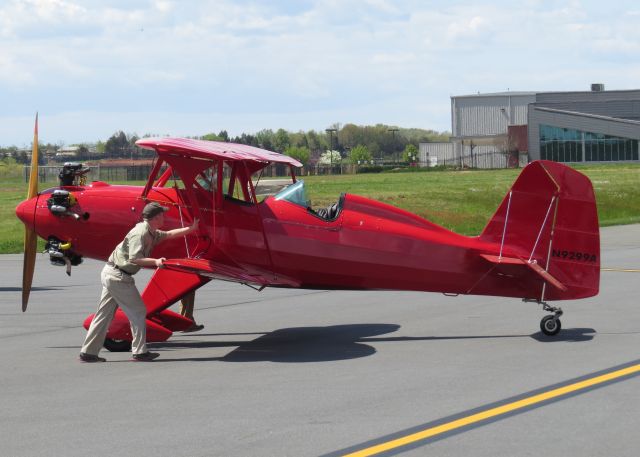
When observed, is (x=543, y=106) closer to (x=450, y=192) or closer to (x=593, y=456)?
(x=450, y=192)

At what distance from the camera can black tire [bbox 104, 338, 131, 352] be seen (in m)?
11.7

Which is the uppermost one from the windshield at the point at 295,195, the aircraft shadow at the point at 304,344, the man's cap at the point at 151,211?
the windshield at the point at 295,195

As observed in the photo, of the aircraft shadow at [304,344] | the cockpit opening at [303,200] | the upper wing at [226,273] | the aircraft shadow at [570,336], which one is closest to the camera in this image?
the upper wing at [226,273]

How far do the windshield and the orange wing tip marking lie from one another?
2286mm

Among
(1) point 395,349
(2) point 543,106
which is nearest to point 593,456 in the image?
(1) point 395,349

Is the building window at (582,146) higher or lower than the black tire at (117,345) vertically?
higher

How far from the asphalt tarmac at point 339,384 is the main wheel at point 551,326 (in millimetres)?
124

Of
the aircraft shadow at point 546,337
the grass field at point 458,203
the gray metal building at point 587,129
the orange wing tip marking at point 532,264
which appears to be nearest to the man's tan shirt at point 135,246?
the aircraft shadow at point 546,337

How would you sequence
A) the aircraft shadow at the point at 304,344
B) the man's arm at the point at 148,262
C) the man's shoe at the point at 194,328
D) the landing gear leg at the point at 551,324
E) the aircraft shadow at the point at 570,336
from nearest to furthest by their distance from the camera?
1. the man's arm at the point at 148,262
2. the aircraft shadow at the point at 304,344
3. the aircraft shadow at the point at 570,336
4. the landing gear leg at the point at 551,324
5. the man's shoe at the point at 194,328

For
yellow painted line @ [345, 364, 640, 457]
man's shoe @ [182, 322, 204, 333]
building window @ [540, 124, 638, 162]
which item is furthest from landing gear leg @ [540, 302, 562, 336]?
building window @ [540, 124, 638, 162]

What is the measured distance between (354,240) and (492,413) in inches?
167

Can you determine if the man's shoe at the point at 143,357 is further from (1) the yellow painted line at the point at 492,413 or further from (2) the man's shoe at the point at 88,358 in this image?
(1) the yellow painted line at the point at 492,413

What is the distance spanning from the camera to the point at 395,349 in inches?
453

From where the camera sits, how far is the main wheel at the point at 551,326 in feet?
39.1
